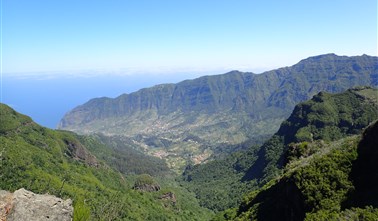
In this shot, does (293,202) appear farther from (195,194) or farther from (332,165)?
(195,194)

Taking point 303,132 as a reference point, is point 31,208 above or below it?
above

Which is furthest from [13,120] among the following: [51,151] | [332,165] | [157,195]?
[332,165]

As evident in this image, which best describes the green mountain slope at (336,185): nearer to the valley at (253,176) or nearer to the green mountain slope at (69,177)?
the valley at (253,176)

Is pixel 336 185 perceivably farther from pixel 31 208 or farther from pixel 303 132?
pixel 303 132

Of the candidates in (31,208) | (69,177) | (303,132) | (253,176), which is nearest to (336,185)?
A: (31,208)

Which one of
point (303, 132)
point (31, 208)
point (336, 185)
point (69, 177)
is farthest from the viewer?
point (303, 132)

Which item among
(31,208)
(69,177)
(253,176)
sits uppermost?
(31,208)

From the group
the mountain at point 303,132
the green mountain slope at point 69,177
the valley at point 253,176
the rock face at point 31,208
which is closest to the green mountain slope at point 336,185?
the valley at point 253,176
